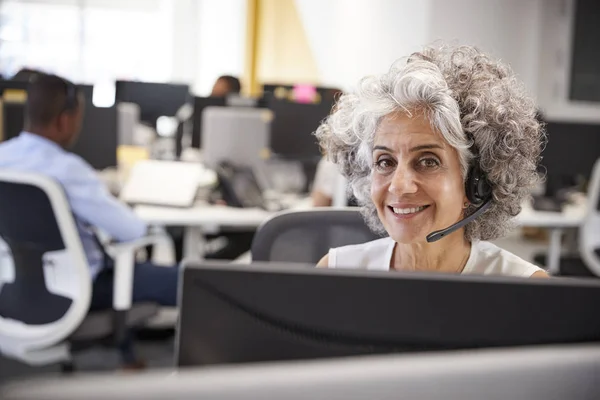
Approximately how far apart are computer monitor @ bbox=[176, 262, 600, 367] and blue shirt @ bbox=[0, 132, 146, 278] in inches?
82.9

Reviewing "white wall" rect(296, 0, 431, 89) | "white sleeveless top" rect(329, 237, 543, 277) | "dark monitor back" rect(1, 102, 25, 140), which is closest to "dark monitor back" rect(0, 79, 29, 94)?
"dark monitor back" rect(1, 102, 25, 140)

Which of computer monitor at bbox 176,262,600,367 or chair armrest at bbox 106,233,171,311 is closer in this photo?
computer monitor at bbox 176,262,600,367

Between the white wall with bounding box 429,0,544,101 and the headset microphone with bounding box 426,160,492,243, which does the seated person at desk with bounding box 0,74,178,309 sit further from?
the white wall with bounding box 429,0,544,101

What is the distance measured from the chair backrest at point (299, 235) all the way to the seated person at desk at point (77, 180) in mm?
1154

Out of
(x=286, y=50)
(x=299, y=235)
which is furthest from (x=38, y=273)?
(x=286, y=50)

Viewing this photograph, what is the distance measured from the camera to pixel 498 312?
2.11 ft

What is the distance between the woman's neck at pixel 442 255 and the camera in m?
1.37

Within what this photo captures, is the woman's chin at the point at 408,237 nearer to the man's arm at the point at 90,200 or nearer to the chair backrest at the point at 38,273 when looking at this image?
the chair backrest at the point at 38,273

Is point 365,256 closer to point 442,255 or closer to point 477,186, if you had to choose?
point 442,255

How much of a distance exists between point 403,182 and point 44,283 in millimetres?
1638

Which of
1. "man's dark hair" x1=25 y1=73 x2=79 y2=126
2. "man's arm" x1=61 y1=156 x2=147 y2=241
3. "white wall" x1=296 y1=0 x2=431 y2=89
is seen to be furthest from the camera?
"white wall" x1=296 y1=0 x2=431 y2=89

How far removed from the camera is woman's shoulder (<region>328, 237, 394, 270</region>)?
1.43 meters

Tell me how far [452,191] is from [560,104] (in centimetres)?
561

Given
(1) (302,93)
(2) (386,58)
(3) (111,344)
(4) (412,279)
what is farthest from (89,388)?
(2) (386,58)
